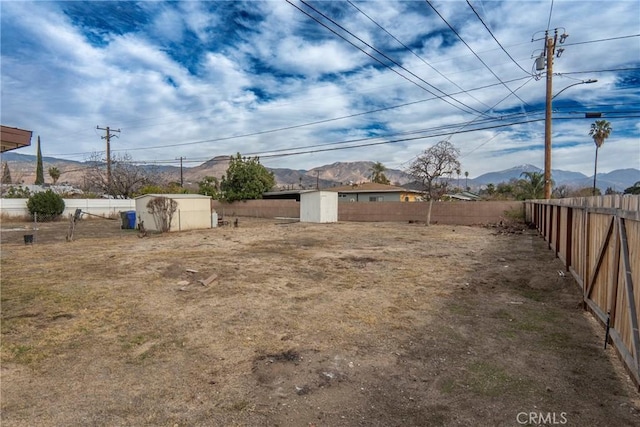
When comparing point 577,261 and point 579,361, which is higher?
point 577,261

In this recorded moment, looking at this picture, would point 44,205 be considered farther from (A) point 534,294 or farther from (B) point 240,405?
(A) point 534,294

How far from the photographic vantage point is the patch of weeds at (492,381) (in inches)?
122

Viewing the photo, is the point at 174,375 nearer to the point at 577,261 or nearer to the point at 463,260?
the point at 577,261

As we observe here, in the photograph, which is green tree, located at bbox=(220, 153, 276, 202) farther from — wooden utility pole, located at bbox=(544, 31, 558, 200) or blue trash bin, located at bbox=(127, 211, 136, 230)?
wooden utility pole, located at bbox=(544, 31, 558, 200)

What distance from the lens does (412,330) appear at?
460 cm

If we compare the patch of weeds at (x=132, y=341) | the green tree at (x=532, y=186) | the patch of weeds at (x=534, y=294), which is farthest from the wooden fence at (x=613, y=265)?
the green tree at (x=532, y=186)

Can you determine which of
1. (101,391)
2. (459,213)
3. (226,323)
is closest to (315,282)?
(226,323)

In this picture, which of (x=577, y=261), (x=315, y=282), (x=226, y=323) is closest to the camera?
(x=226, y=323)

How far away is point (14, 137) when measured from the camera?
6395 mm

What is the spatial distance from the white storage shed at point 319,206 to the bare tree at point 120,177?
21.6 metres

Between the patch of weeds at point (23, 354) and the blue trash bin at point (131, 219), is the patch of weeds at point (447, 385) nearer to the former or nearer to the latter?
the patch of weeds at point (23, 354)

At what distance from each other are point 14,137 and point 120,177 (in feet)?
111

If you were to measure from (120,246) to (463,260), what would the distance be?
12.0 meters

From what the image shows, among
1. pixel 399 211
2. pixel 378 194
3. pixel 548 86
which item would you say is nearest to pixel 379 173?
pixel 378 194
